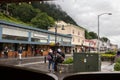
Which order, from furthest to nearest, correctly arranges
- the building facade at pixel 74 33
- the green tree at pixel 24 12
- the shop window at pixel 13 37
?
the green tree at pixel 24 12
the building facade at pixel 74 33
the shop window at pixel 13 37

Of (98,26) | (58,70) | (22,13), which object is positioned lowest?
(58,70)

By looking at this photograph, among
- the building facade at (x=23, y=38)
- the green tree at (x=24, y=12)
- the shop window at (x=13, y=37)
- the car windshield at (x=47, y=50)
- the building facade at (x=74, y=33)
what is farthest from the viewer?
the green tree at (x=24, y=12)

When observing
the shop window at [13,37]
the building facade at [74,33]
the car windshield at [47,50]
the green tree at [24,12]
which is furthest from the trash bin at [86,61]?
the green tree at [24,12]

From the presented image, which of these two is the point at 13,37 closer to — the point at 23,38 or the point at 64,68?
the point at 23,38

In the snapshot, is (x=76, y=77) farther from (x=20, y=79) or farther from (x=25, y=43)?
(x=25, y=43)

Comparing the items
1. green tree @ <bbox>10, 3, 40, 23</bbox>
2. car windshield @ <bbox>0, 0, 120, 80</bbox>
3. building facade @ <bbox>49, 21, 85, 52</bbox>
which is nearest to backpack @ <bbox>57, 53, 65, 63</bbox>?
car windshield @ <bbox>0, 0, 120, 80</bbox>

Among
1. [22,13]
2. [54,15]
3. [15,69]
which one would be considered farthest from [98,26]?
[54,15]

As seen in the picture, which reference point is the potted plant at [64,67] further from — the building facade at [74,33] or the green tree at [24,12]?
the green tree at [24,12]

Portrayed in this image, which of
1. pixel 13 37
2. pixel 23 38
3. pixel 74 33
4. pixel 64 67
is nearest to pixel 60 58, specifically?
pixel 64 67

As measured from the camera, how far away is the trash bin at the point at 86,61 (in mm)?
18922

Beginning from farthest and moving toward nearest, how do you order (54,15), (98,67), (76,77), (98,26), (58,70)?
(54,15) < (98,26) < (58,70) < (98,67) < (76,77)

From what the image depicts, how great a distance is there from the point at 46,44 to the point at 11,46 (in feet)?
46.0

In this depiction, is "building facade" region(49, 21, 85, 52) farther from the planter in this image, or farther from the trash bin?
the trash bin

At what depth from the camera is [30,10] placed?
124688 millimetres
